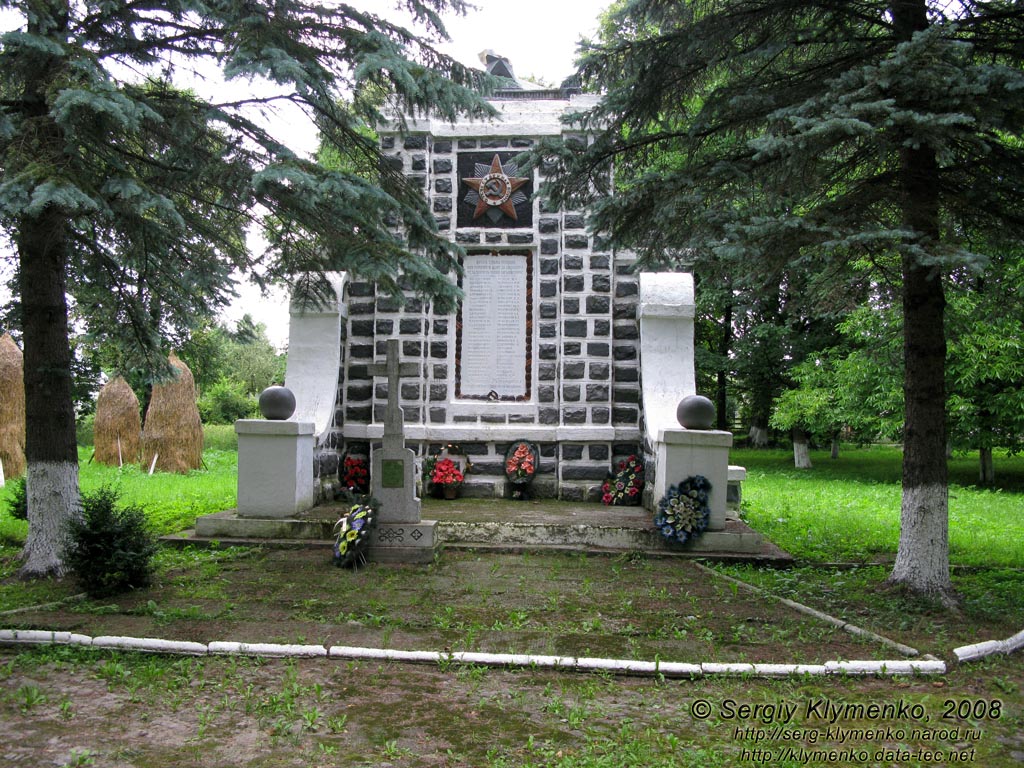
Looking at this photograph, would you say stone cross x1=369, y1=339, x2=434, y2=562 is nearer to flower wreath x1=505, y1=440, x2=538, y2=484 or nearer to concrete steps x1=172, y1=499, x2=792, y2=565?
concrete steps x1=172, y1=499, x2=792, y2=565

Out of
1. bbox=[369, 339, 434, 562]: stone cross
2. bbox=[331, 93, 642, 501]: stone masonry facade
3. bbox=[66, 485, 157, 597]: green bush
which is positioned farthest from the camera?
bbox=[331, 93, 642, 501]: stone masonry facade

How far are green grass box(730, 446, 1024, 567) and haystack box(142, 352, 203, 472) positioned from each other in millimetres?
10512

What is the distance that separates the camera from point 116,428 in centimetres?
1622

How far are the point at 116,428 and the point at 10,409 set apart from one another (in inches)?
98.0

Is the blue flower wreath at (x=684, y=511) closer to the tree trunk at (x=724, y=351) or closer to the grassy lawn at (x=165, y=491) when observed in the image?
the grassy lawn at (x=165, y=491)

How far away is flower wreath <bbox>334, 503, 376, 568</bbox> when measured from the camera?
6.57 meters

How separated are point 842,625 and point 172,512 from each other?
724 cm

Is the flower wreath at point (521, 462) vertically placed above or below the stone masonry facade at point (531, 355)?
below

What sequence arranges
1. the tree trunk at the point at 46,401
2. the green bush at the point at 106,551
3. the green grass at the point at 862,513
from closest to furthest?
the green bush at the point at 106,551
the tree trunk at the point at 46,401
the green grass at the point at 862,513

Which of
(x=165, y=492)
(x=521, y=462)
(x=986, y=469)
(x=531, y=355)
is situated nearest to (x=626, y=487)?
(x=521, y=462)

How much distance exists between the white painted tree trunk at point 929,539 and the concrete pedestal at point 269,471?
5.36 meters

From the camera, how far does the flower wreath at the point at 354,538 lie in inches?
259

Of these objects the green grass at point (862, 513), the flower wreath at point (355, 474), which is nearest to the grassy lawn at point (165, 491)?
the flower wreath at point (355, 474)

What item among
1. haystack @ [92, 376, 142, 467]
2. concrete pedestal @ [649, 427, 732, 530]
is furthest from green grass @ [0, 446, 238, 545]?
concrete pedestal @ [649, 427, 732, 530]
